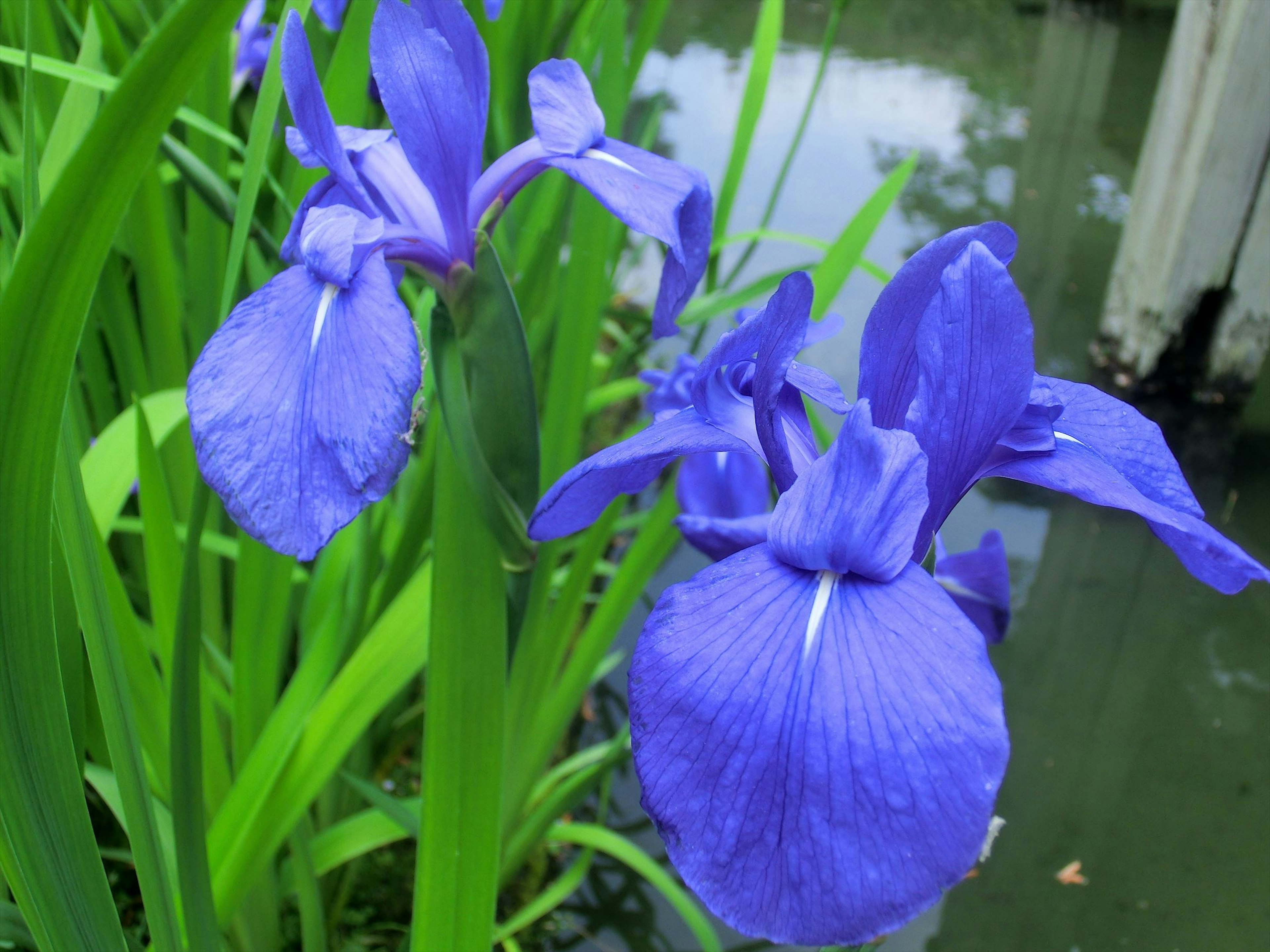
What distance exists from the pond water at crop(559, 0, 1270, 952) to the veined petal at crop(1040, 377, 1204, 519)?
80 centimetres

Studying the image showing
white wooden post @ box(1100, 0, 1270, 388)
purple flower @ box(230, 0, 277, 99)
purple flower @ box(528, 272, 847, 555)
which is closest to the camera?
purple flower @ box(528, 272, 847, 555)

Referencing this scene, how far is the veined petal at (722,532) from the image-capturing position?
2.02 feet

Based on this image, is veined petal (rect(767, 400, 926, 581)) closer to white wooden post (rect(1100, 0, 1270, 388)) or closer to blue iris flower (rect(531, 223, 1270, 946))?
blue iris flower (rect(531, 223, 1270, 946))

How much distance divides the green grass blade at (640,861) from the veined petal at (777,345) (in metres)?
0.66

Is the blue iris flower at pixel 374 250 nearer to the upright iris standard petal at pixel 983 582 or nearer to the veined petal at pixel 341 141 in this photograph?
the veined petal at pixel 341 141

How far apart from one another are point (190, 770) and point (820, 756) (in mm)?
455

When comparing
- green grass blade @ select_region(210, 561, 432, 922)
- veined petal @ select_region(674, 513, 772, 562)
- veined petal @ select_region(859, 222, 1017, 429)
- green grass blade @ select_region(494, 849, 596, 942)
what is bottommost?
green grass blade @ select_region(494, 849, 596, 942)

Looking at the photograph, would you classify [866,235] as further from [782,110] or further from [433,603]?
[782,110]

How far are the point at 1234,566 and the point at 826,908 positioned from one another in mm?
236

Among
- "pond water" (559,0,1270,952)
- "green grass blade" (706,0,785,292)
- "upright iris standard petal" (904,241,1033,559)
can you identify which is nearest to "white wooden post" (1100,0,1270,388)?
"pond water" (559,0,1270,952)

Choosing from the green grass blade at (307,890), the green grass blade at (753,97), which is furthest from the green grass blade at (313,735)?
the green grass blade at (753,97)

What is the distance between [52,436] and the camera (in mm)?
A: 404

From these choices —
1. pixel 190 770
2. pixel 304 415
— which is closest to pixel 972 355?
pixel 304 415

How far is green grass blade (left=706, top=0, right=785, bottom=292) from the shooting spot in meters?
1.13
